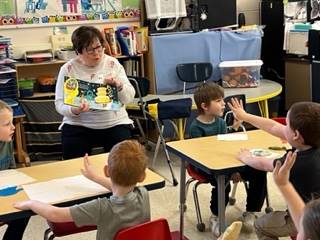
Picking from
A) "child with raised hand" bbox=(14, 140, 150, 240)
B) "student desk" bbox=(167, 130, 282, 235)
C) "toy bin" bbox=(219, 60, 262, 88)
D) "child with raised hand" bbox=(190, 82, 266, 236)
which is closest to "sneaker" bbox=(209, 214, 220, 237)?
"child with raised hand" bbox=(190, 82, 266, 236)

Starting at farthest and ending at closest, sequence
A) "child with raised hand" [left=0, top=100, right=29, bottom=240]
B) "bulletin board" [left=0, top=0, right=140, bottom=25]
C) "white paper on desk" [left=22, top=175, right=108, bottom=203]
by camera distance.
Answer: "bulletin board" [left=0, top=0, right=140, bottom=25], "child with raised hand" [left=0, top=100, right=29, bottom=240], "white paper on desk" [left=22, top=175, right=108, bottom=203]

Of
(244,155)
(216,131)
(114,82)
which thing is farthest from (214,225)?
(114,82)

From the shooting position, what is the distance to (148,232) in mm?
1784

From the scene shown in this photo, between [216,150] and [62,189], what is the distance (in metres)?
0.88

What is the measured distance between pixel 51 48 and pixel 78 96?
215cm

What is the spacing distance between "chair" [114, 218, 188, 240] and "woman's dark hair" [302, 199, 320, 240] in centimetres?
63

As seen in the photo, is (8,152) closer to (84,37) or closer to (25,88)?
(84,37)

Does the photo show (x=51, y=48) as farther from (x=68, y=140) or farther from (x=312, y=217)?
(x=312, y=217)

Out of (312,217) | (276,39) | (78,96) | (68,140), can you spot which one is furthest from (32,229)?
(276,39)

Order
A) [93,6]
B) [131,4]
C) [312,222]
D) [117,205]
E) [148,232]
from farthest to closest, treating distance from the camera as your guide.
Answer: [131,4] < [93,6] < [117,205] < [148,232] < [312,222]

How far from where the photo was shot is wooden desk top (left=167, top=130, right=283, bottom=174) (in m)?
2.46

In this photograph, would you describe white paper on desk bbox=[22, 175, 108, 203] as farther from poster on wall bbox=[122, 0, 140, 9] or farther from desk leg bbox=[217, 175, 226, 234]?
poster on wall bbox=[122, 0, 140, 9]

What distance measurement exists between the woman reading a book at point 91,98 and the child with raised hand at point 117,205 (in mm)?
1156

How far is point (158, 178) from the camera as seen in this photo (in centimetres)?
225
